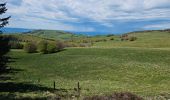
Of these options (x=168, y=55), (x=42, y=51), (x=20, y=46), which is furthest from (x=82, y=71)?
(x=20, y=46)

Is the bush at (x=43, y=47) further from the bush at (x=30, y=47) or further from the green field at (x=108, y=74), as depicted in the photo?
the green field at (x=108, y=74)

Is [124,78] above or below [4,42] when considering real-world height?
below

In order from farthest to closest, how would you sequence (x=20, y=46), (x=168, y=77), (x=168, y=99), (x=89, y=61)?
(x=20, y=46)
(x=89, y=61)
(x=168, y=77)
(x=168, y=99)

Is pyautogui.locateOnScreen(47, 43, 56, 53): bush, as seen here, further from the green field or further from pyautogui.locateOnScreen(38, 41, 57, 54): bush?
the green field

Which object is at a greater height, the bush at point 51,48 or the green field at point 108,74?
the bush at point 51,48

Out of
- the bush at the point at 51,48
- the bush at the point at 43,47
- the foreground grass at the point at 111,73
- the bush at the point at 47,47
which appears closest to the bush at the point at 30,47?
the bush at the point at 43,47

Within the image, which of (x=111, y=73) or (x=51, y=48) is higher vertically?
(x=51, y=48)

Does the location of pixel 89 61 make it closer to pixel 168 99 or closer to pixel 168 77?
pixel 168 77

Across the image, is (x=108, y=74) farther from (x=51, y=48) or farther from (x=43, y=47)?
(x=43, y=47)

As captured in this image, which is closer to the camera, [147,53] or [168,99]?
[168,99]

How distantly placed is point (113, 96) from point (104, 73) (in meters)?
37.3

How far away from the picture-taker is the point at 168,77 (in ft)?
174

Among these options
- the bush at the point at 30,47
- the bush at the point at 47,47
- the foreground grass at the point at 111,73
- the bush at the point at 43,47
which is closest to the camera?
the foreground grass at the point at 111,73

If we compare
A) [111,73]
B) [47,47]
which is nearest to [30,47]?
[47,47]
